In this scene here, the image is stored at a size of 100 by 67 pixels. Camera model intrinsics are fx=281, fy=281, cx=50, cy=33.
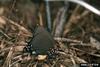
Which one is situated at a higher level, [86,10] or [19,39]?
[86,10]

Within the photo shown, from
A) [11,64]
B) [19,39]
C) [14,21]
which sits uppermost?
[14,21]

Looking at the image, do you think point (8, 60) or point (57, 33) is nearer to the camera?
point (8, 60)

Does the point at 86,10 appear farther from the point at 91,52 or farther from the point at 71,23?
the point at 91,52

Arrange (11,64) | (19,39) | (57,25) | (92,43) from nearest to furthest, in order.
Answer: (11,64) < (19,39) < (92,43) < (57,25)

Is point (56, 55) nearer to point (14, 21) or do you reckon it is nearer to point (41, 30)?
point (41, 30)

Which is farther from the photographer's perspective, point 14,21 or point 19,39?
point 14,21

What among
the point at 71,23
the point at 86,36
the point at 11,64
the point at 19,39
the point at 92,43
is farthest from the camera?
the point at 71,23

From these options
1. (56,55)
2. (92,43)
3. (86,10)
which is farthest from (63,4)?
(56,55)

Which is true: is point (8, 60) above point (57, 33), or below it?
below
